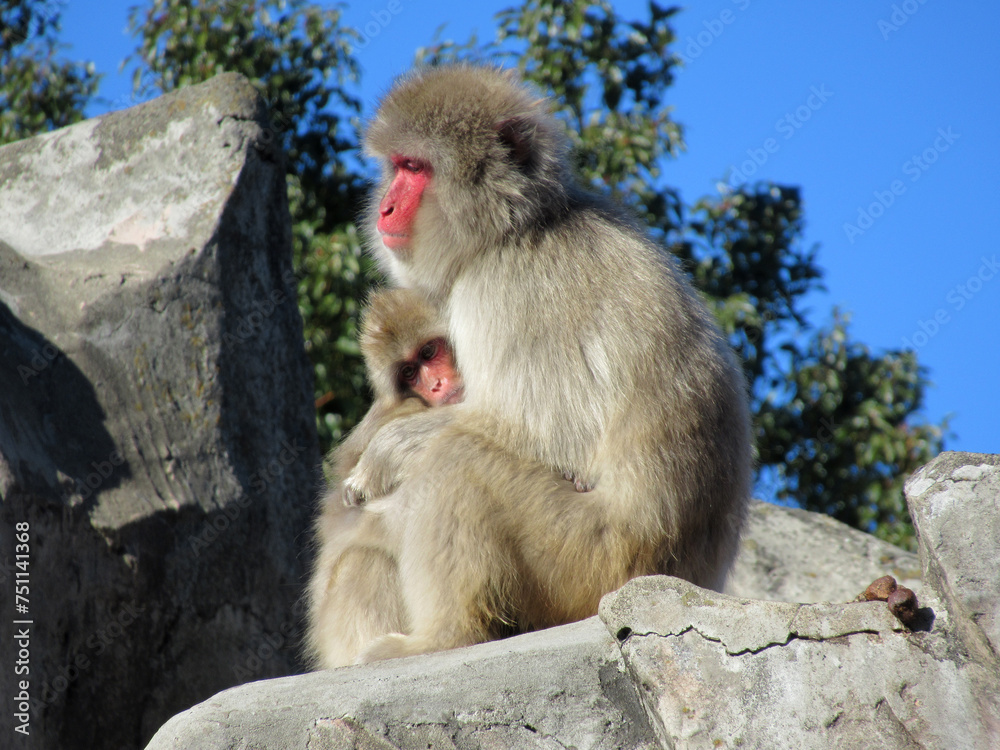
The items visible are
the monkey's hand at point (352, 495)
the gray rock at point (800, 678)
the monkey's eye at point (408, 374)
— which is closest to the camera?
the gray rock at point (800, 678)

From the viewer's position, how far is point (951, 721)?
2246 mm

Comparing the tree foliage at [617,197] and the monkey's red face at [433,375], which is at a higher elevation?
the tree foliage at [617,197]

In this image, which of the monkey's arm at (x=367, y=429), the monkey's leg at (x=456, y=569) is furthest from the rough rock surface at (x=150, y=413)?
the monkey's leg at (x=456, y=569)

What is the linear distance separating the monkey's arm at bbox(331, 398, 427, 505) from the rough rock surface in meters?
0.98

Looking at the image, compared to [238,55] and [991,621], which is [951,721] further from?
[238,55]

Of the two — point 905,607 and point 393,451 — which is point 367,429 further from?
point 905,607

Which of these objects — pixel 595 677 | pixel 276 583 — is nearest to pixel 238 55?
pixel 276 583

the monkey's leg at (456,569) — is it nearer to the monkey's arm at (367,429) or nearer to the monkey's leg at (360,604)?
the monkey's leg at (360,604)

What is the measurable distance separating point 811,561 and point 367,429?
348cm

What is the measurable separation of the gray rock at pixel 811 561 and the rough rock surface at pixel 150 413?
2.84 meters

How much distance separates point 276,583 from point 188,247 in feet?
5.64

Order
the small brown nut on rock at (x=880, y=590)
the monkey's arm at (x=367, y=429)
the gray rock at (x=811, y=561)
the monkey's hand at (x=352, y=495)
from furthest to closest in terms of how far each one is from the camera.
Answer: the gray rock at (x=811, y=561), the monkey's arm at (x=367, y=429), the monkey's hand at (x=352, y=495), the small brown nut on rock at (x=880, y=590)

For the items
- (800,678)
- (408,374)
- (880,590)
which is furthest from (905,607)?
(408,374)

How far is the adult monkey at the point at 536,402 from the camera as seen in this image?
10.4ft
